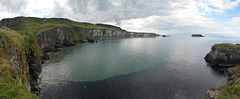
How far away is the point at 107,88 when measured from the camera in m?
33.8

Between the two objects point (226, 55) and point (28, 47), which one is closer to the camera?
point (28, 47)

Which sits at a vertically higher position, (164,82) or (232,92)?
(232,92)

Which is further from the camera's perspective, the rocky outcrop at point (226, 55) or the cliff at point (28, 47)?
the rocky outcrop at point (226, 55)

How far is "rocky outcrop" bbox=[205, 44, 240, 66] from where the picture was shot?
186 ft

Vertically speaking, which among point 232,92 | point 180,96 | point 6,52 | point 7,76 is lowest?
point 180,96

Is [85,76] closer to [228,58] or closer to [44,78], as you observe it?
[44,78]

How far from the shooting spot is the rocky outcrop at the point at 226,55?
2234 inches

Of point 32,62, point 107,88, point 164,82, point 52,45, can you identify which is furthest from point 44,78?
point 52,45

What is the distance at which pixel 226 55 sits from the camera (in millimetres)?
59031

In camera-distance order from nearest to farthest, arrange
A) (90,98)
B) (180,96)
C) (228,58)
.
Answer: (90,98) < (180,96) < (228,58)

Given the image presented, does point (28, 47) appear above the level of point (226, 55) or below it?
above

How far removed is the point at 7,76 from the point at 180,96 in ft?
130

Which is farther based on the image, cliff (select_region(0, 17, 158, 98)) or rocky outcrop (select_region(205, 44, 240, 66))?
rocky outcrop (select_region(205, 44, 240, 66))

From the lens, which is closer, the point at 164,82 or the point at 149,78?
the point at 164,82
